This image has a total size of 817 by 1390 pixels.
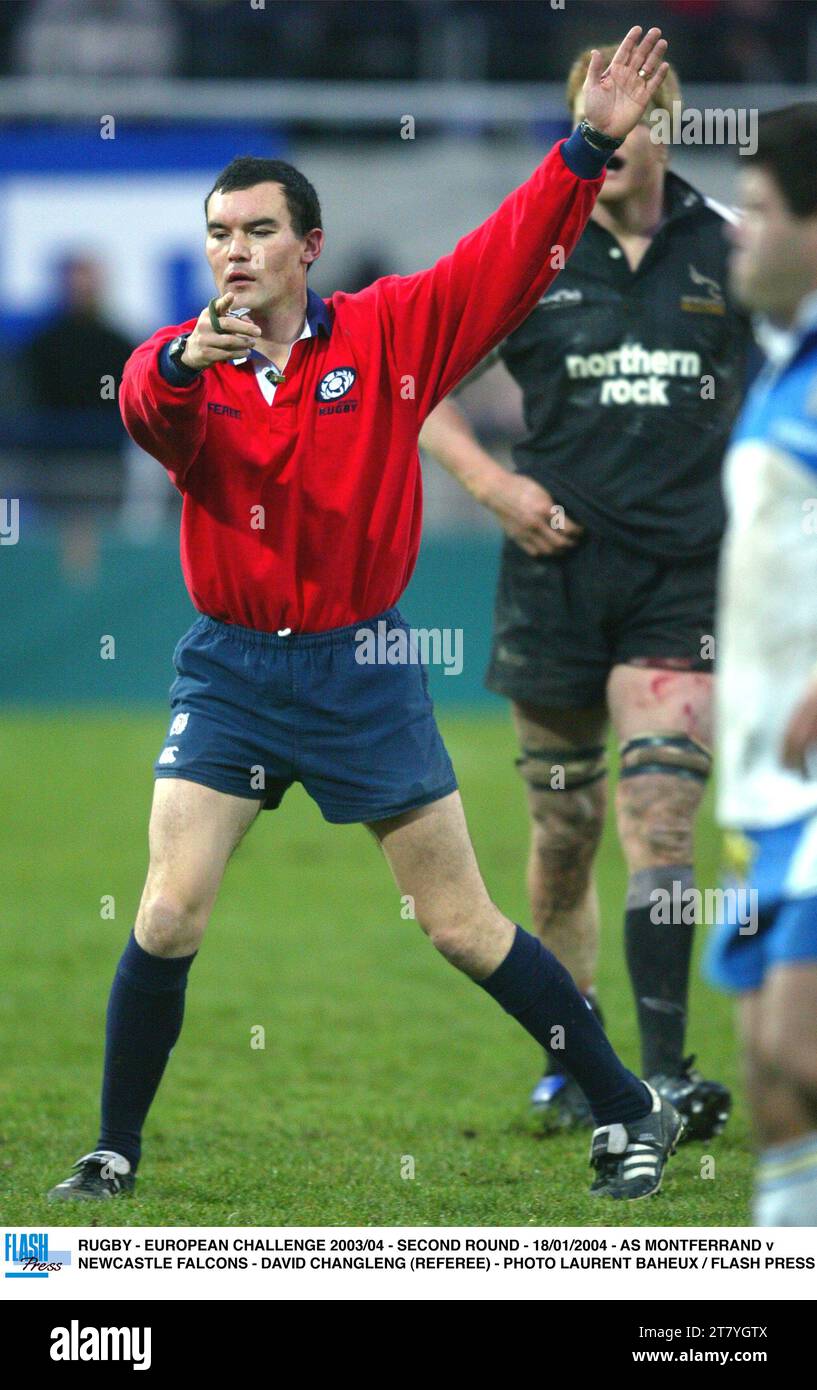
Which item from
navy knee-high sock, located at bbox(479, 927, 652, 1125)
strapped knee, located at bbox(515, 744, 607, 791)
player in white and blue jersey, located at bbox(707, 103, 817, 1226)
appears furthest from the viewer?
strapped knee, located at bbox(515, 744, 607, 791)

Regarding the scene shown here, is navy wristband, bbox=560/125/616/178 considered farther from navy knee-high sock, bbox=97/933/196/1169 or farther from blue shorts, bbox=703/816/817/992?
navy knee-high sock, bbox=97/933/196/1169

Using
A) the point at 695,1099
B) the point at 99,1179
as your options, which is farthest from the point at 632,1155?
the point at 99,1179

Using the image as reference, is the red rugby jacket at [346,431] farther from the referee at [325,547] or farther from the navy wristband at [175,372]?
the navy wristband at [175,372]

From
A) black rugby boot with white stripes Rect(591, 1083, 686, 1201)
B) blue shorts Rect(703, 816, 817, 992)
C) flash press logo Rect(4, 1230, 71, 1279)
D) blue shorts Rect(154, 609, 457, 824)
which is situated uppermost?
blue shorts Rect(154, 609, 457, 824)

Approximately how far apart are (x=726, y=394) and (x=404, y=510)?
1431 millimetres

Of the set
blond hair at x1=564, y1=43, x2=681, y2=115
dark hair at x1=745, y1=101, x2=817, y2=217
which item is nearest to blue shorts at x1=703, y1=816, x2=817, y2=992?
dark hair at x1=745, y1=101, x2=817, y2=217

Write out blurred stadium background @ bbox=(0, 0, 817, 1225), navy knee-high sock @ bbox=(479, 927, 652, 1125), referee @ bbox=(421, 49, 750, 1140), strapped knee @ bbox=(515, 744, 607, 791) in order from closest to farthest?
navy knee-high sock @ bbox=(479, 927, 652, 1125) → referee @ bbox=(421, 49, 750, 1140) → strapped knee @ bbox=(515, 744, 607, 791) → blurred stadium background @ bbox=(0, 0, 817, 1225)

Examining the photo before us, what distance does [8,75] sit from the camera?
A: 15.7 metres

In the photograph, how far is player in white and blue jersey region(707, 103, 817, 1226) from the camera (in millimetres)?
2930

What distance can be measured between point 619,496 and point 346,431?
129 cm

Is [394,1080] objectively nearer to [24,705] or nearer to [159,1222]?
[159,1222]

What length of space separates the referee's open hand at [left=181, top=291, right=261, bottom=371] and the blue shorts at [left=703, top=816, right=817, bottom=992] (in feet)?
4.90

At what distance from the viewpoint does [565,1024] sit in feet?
14.5

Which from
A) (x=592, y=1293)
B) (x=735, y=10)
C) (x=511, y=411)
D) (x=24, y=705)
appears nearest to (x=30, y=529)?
(x=24, y=705)
